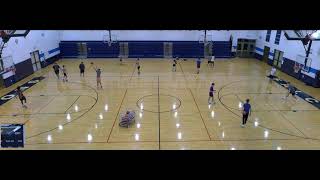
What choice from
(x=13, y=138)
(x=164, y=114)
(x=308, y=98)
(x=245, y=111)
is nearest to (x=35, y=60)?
(x=164, y=114)

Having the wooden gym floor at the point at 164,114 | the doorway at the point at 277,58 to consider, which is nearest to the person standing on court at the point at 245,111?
the wooden gym floor at the point at 164,114

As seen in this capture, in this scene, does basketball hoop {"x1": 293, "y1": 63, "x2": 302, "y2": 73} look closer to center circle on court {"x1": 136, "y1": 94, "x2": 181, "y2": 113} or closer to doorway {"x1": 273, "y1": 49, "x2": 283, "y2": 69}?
doorway {"x1": 273, "y1": 49, "x2": 283, "y2": 69}

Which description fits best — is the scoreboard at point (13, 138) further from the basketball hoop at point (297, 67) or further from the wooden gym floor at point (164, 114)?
the basketball hoop at point (297, 67)

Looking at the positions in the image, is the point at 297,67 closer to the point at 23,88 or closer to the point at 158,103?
the point at 158,103

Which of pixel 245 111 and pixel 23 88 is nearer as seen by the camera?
pixel 245 111

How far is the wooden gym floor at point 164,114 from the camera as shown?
10828mm

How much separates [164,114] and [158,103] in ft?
5.57

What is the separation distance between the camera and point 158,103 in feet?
50.0

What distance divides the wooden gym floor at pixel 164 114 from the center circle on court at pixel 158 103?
0.18ft

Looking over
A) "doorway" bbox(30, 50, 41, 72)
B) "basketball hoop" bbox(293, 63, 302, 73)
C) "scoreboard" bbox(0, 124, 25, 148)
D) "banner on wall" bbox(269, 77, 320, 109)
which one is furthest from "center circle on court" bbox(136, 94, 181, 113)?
"doorway" bbox(30, 50, 41, 72)

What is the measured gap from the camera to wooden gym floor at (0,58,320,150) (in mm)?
10828
